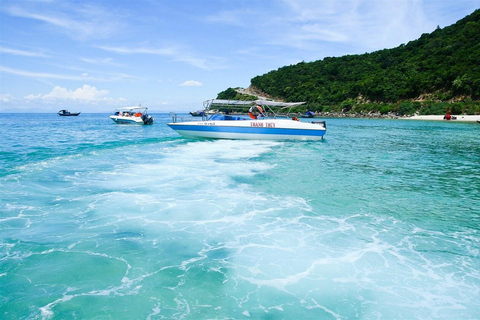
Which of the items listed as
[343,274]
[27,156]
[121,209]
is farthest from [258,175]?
[27,156]

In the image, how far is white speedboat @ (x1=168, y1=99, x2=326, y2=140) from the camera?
2484 centimetres

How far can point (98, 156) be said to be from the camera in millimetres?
19062

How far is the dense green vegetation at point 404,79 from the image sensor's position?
6034cm

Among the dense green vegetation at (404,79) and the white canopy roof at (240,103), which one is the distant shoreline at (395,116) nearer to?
the dense green vegetation at (404,79)

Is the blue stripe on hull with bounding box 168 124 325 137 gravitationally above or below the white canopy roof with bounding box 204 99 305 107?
below

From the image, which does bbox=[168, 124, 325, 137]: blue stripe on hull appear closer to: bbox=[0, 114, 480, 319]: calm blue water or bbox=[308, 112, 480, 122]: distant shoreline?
bbox=[0, 114, 480, 319]: calm blue water

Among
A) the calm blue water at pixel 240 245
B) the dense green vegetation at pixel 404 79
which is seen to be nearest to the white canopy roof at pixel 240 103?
the calm blue water at pixel 240 245

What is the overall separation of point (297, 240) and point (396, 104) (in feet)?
229

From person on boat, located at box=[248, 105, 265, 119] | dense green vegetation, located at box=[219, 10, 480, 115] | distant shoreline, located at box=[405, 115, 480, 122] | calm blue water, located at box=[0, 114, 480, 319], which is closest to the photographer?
calm blue water, located at box=[0, 114, 480, 319]

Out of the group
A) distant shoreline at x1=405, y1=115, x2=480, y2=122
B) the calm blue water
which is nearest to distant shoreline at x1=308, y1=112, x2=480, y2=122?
distant shoreline at x1=405, y1=115, x2=480, y2=122

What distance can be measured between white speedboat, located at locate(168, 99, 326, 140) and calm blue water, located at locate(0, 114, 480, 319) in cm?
1142

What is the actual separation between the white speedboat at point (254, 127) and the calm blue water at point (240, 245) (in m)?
11.4

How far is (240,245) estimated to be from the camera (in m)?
6.79

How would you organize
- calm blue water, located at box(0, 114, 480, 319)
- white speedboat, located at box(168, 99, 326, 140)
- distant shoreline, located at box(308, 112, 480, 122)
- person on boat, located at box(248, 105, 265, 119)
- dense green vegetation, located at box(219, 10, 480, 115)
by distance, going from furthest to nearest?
dense green vegetation, located at box(219, 10, 480, 115) → distant shoreline, located at box(308, 112, 480, 122) → person on boat, located at box(248, 105, 265, 119) → white speedboat, located at box(168, 99, 326, 140) → calm blue water, located at box(0, 114, 480, 319)
